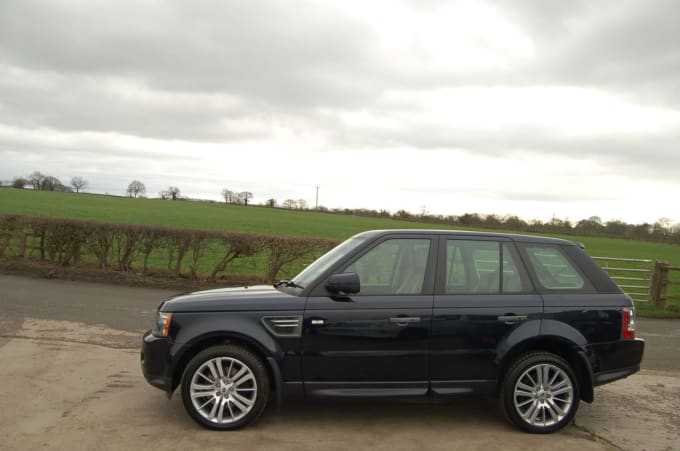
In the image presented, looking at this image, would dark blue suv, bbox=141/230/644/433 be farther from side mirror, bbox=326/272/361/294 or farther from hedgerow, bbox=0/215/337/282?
hedgerow, bbox=0/215/337/282

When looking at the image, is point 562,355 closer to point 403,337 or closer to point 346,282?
point 403,337

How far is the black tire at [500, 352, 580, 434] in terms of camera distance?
4770mm

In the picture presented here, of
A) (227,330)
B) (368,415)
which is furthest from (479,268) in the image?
(227,330)

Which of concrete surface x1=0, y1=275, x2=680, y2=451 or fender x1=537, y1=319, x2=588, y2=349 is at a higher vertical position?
fender x1=537, y1=319, x2=588, y2=349

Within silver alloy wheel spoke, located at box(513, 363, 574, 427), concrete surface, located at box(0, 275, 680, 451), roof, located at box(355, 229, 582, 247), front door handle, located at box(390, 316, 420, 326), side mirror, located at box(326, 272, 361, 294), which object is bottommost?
concrete surface, located at box(0, 275, 680, 451)

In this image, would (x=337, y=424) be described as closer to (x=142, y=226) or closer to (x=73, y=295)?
(x=73, y=295)

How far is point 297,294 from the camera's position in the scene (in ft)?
15.9

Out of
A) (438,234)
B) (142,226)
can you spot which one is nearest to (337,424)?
(438,234)

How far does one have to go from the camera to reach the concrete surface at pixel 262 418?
4379mm

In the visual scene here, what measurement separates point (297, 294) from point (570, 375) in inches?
98.7

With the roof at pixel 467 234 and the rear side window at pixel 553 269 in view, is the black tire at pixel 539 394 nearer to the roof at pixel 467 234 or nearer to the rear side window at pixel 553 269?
the rear side window at pixel 553 269

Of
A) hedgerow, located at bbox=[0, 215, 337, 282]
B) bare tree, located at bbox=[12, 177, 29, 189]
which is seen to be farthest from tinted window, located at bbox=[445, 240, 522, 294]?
bare tree, located at bbox=[12, 177, 29, 189]

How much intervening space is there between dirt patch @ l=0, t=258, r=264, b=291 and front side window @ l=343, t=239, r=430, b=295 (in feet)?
28.9

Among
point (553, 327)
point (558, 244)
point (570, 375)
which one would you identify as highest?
point (558, 244)
